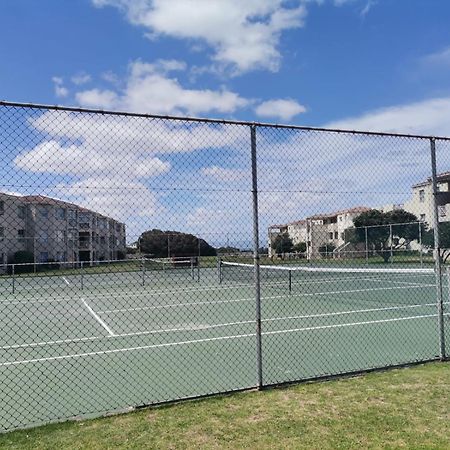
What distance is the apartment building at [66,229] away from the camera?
6203mm

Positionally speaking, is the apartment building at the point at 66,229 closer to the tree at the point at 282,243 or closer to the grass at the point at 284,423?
the grass at the point at 284,423

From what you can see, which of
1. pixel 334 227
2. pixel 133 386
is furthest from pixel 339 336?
pixel 334 227

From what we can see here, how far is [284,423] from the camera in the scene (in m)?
4.35

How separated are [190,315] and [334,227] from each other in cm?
1448

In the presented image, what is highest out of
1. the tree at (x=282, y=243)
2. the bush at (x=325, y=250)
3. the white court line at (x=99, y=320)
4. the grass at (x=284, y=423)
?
the tree at (x=282, y=243)

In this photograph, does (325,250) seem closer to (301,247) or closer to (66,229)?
(301,247)

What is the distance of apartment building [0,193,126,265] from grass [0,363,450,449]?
6.67 ft

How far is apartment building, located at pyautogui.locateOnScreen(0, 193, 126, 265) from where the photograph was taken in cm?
620

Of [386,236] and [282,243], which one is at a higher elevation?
[386,236]

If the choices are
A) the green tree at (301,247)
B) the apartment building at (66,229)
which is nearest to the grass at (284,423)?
the apartment building at (66,229)

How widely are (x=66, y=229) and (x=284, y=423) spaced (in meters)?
5.77

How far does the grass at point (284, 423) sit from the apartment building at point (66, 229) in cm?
203

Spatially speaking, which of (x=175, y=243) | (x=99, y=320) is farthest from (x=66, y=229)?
(x=99, y=320)

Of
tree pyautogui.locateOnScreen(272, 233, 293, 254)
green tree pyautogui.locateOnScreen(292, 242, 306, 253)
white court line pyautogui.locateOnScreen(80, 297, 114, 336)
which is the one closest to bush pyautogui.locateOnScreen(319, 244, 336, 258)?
green tree pyautogui.locateOnScreen(292, 242, 306, 253)
